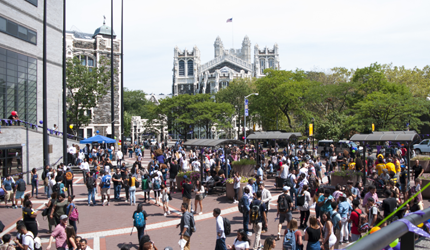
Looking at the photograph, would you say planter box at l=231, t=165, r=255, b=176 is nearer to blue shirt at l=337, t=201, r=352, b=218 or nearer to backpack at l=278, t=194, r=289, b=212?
backpack at l=278, t=194, r=289, b=212

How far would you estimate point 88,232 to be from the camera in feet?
37.4

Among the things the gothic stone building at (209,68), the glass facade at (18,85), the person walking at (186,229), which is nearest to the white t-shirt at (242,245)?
the person walking at (186,229)

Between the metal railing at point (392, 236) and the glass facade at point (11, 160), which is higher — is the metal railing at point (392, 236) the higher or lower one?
the higher one

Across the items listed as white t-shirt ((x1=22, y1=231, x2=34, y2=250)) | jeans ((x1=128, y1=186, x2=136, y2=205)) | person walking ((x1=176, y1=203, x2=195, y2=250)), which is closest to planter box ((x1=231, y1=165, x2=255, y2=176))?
jeans ((x1=128, y1=186, x2=136, y2=205))

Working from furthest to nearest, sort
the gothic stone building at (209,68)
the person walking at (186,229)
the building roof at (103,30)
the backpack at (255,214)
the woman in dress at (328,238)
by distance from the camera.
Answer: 1. the gothic stone building at (209,68)
2. the building roof at (103,30)
3. the backpack at (255,214)
4. the person walking at (186,229)
5. the woman in dress at (328,238)

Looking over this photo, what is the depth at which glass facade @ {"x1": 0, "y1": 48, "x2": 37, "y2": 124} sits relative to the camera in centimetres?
2281

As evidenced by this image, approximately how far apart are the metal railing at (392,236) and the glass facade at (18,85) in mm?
25995

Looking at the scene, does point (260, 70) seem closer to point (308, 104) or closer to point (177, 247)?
point (308, 104)

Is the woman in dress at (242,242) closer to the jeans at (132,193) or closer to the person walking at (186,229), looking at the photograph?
the person walking at (186,229)

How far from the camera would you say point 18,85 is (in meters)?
24.0

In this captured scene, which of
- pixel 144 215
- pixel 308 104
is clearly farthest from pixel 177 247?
pixel 308 104

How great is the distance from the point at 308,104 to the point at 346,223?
44322 millimetres

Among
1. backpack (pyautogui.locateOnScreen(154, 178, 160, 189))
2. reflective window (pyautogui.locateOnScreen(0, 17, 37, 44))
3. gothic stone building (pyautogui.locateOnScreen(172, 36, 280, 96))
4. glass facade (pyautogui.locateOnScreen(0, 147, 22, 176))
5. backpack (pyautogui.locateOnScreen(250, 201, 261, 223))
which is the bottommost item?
backpack (pyautogui.locateOnScreen(250, 201, 261, 223))

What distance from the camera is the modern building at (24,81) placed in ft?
70.1
